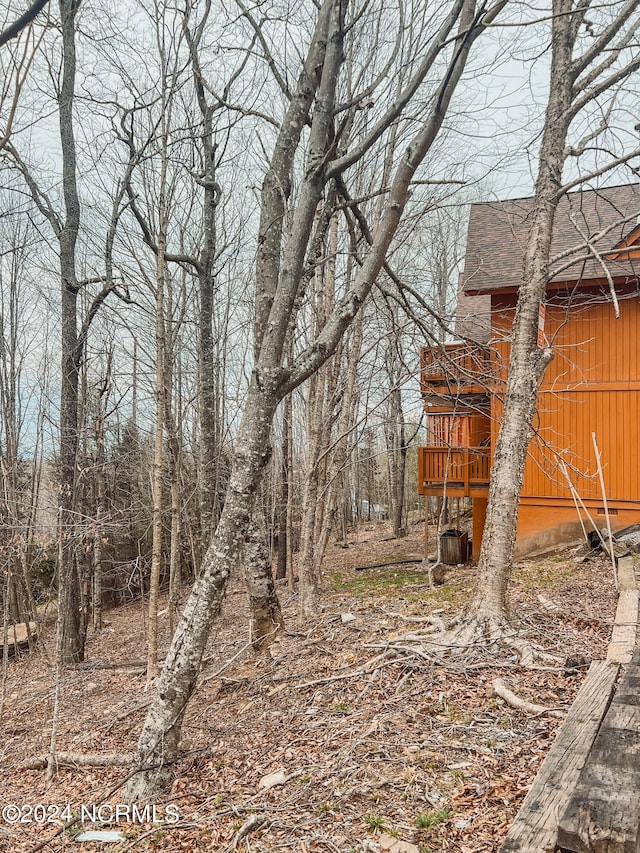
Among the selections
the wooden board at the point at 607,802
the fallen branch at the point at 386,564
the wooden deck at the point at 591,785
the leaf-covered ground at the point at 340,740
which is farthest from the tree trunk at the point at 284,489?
the wooden board at the point at 607,802

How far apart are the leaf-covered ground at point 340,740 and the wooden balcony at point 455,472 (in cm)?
528

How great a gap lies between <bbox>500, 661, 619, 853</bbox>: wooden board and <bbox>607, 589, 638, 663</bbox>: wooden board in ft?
3.38

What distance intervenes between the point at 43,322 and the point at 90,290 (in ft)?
10.9

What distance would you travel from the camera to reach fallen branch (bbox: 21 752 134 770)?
4.57m

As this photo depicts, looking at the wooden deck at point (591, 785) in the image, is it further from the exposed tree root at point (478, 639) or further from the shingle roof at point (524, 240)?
the shingle roof at point (524, 240)

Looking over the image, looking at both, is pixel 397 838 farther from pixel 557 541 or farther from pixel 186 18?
pixel 557 541

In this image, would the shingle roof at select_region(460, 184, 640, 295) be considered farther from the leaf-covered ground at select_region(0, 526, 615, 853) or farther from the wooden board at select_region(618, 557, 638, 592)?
the leaf-covered ground at select_region(0, 526, 615, 853)

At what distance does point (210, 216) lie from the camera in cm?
1016

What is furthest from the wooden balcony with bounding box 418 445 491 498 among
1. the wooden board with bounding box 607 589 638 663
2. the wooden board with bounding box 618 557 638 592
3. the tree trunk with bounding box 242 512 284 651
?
the tree trunk with bounding box 242 512 284 651

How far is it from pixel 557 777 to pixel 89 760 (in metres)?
4.24

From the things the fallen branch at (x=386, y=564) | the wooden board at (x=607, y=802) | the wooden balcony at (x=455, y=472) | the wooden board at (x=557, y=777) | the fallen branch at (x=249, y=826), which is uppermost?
the wooden balcony at (x=455, y=472)

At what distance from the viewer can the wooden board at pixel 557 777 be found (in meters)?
1.72

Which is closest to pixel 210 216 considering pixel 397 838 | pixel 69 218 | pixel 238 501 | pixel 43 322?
pixel 69 218

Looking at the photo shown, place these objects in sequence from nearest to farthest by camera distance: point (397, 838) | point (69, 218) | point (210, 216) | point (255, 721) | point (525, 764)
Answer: point (397, 838), point (525, 764), point (255, 721), point (69, 218), point (210, 216)
